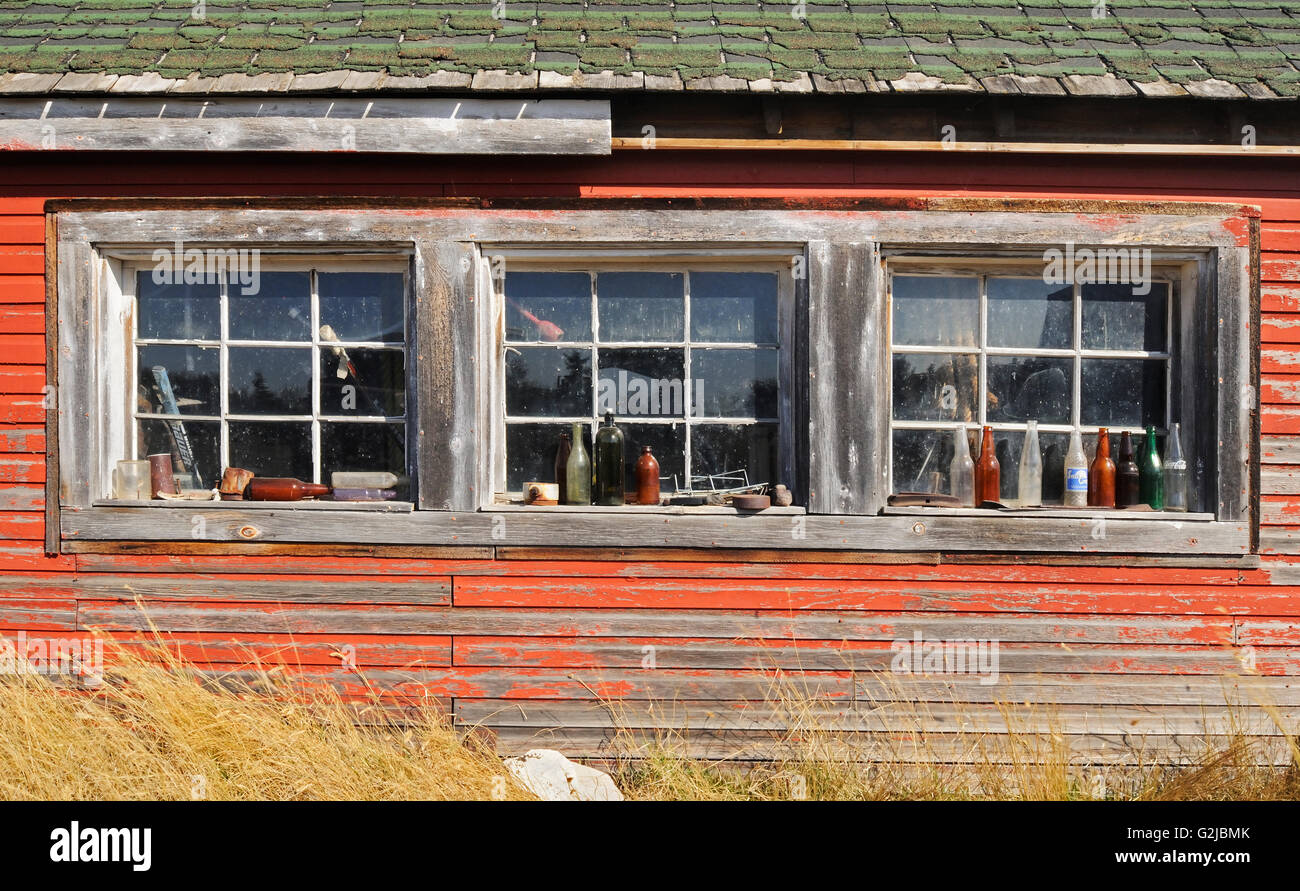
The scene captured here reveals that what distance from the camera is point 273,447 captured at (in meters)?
4.08

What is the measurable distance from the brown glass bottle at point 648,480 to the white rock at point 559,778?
45.8 inches

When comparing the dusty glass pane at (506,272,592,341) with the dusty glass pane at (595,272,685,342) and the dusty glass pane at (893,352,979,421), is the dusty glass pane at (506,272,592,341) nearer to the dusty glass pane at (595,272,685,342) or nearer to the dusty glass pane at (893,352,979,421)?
the dusty glass pane at (595,272,685,342)

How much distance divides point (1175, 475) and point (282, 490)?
3.96 m

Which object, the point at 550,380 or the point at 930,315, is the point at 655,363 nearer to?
the point at 550,380

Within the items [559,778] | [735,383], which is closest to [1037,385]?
[735,383]

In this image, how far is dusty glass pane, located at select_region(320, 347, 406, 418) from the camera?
13.3 feet

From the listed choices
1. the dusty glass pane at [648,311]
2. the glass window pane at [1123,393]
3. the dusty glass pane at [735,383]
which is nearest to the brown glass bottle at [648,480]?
the dusty glass pane at [735,383]

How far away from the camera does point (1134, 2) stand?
4.31 metres

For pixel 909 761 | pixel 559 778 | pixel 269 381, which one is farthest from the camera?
pixel 269 381
